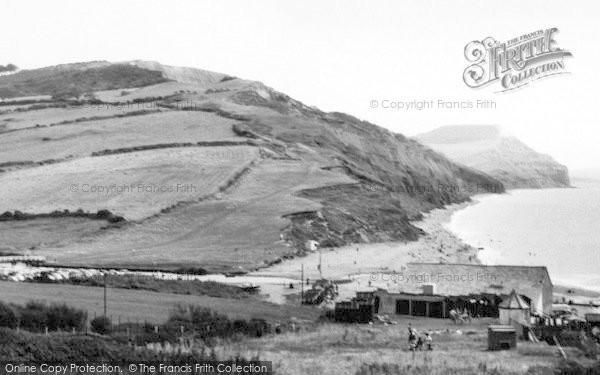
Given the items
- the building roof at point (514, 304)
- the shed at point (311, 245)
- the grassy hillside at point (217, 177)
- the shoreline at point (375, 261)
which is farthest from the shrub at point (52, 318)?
the shed at point (311, 245)

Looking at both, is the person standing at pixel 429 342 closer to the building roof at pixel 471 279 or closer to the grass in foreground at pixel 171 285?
the building roof at pixel 471 279

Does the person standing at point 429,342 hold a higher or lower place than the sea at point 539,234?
lower

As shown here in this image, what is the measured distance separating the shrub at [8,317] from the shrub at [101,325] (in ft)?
9.00

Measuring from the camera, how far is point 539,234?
376 feet

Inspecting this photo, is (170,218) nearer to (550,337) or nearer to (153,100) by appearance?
(550,337)

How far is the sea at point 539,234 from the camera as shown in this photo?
81.8 m

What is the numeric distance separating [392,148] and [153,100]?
112 feet

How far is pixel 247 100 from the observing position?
150 metres

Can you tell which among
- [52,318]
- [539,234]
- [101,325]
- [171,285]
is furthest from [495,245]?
[52,318]

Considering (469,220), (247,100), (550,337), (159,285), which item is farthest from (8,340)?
(247,100)

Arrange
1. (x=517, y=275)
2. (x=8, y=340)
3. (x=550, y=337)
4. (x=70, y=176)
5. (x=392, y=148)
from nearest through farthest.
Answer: (x=8, y=340), (x=550, y=337), (x=517, y=275), (x=70, y=176), (x=392, y=148)

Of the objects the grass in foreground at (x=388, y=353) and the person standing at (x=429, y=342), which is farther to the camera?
the person standing at (x=429, y=342)

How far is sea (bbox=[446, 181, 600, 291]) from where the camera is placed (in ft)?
268

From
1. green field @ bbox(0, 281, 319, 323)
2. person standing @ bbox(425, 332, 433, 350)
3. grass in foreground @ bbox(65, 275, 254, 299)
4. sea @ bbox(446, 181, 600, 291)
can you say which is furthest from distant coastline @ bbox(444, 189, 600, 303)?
person standing @ bbox(425, 332, 433, 350)
